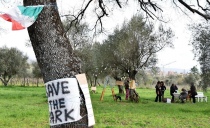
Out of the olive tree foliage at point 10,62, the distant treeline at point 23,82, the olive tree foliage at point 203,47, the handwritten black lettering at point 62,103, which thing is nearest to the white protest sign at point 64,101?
the handwritten black lettering at point 62,103

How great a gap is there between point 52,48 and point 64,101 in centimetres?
77

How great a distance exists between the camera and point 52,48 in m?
4.64

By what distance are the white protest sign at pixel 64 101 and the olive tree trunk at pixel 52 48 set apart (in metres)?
0.08

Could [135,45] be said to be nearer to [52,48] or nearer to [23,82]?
[52,48]

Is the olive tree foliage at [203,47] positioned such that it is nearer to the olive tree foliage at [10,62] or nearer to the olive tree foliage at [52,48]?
the olive tree foliage at [52,48]

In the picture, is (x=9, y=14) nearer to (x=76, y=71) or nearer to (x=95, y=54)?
(x=76, y=71)

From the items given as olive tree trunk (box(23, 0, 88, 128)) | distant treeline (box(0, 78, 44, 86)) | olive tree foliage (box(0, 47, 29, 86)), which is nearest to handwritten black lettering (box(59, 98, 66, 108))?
olive tree trunk (box(23, 0, 88, 128))

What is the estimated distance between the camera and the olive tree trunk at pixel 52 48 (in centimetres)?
461

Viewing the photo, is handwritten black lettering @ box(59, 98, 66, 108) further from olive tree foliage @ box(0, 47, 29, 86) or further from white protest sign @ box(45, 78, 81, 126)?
olive tree foliage @ box(0, 47, 29, 86)

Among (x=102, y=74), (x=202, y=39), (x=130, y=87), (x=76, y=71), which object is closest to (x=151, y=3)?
(x=76, y=71)

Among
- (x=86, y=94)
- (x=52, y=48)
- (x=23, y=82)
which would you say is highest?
(x=23, y=82)

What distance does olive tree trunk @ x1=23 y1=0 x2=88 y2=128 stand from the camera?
15.1 ft

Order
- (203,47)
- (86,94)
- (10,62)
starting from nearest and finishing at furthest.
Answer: (86,94) → (203,47) → (10,62)

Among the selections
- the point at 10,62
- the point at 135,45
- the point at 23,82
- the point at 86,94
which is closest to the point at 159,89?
the point at 135,45
